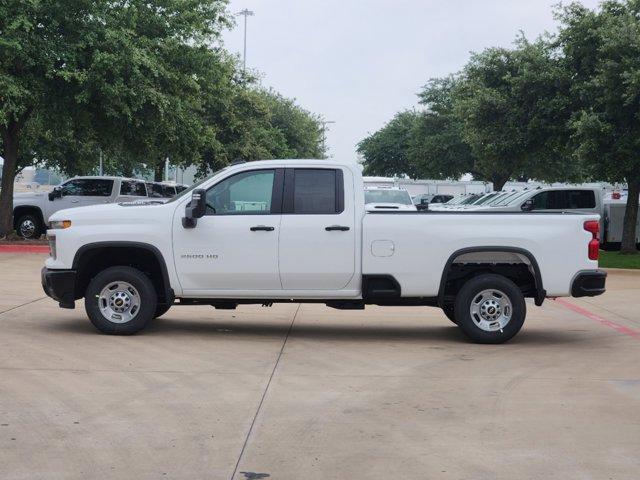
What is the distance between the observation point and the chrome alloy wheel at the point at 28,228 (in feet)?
88.2

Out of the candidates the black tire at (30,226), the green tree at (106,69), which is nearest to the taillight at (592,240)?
the green tree at (106,69)

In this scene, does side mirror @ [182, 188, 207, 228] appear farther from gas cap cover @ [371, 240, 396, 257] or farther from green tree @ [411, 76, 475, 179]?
green tree @ [411, 76, 475, 179]

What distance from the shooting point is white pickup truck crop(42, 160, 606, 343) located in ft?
34.1

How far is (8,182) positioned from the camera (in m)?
25.4

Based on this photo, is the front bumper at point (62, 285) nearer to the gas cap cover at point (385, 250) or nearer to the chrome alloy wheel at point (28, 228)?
the gas cap cover at point (385, 250)

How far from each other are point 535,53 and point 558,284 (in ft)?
56.2

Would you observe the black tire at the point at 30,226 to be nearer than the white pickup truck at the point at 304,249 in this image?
No

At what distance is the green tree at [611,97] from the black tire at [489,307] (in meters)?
12.7

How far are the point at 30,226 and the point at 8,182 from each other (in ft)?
6.33

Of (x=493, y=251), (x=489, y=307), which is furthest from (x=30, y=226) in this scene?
(x=493, y=251)

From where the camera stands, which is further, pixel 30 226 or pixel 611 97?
pixel 30 226

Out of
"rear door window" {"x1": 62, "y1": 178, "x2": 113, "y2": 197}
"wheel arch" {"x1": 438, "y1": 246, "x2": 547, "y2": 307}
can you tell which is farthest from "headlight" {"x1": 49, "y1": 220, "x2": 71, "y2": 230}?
"rear door window" {"x1": 62, "y1": 178, "x2": 113, "y2": 197}

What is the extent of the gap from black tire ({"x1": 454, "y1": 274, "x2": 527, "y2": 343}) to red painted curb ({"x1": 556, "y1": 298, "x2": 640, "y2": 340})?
188 cm

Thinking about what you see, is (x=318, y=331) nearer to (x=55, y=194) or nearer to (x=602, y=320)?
(x=602, y=320)
